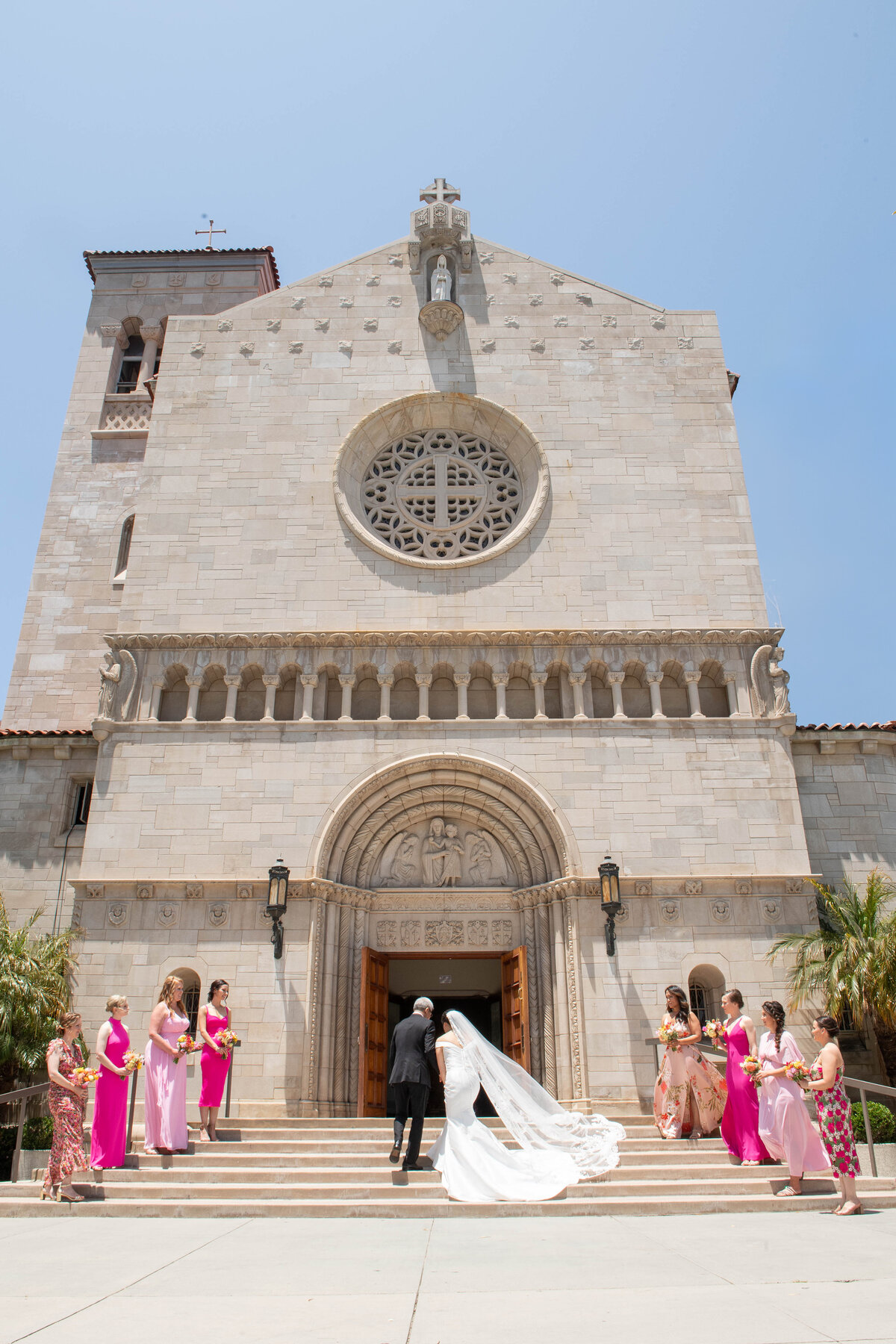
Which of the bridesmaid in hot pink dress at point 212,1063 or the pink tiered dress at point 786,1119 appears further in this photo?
the bridesmaid in hot pink dress at point 212,1063

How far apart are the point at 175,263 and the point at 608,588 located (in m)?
18.9

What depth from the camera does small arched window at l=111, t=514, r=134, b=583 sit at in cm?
2381

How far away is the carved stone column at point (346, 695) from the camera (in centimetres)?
1727

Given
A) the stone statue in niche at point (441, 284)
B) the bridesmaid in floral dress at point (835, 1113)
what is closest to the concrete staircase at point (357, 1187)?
the bridesmaid in floral dress at point (835, 1113)

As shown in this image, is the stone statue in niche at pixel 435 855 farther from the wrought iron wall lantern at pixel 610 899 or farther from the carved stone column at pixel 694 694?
the carved stone column at pixel 694 694

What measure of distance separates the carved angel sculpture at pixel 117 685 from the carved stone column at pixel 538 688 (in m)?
7.36

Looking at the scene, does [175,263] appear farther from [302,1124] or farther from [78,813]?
[302,1124]

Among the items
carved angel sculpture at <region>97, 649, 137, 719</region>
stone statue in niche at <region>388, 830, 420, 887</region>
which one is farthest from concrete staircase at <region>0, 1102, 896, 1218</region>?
carved angel sculpture at <region>97, 649, 137, 719</region>

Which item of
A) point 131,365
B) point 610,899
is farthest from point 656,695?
point 131,365

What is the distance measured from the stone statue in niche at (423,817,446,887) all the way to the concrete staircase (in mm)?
5404

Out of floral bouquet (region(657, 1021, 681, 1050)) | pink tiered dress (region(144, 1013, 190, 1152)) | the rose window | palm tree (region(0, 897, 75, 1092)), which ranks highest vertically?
the rose window

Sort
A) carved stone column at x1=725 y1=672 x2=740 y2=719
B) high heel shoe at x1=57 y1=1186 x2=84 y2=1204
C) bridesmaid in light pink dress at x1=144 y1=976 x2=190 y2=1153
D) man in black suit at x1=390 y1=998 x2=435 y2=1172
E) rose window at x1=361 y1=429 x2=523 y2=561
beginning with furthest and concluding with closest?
1. rose window at x1=361 y1=429 x2=523 y2=561
2. carved stone column at x1=725 y1=672 x2=740 y2=719
3. bridesmaid in light pink dress at x1=144 y1=976 x2=190 y2=1153
4. man in black suit at x1=390 y1=998 x2=435 y2=1172
5. high heel shoe at x1=57 y1=1186 x2=84 y2=1204

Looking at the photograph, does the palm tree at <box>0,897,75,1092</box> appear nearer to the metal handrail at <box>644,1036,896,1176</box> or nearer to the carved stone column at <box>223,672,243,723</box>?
the carved stone column at <box>223,672,243,723</box>

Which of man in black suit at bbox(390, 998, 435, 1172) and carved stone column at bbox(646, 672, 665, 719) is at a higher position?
carved stone column at bbox(646, 672, 665, 719)
